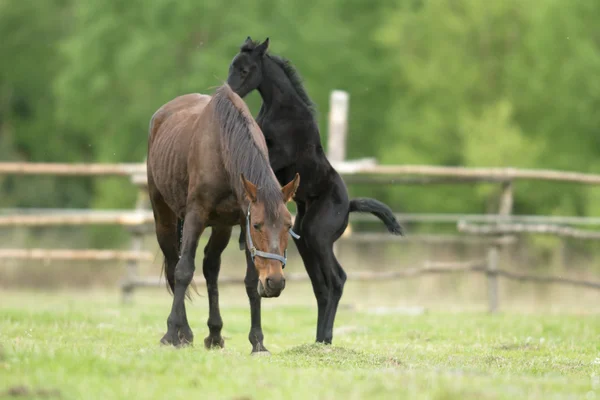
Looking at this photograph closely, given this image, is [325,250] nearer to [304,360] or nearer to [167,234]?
[167,234]

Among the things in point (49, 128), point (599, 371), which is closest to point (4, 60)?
point (49, 128)

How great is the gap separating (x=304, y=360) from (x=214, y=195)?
133 cm

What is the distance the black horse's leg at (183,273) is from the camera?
6426 mm

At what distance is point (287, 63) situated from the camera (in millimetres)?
7703

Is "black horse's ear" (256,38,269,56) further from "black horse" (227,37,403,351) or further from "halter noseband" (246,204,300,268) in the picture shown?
"halter noseband" (246,204,300,268)

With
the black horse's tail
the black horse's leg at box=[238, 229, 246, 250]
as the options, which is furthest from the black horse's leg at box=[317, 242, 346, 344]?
the black horse's leg at box=[238, 229, 246, 250]

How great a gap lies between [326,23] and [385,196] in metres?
4.71

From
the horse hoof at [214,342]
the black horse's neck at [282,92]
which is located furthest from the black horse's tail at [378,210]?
the horse hoof at [214,342]

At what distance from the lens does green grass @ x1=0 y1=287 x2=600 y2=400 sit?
438cm

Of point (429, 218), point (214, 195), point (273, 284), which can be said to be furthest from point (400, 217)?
point (273, 284)

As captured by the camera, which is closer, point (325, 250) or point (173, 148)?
point (173, 148)

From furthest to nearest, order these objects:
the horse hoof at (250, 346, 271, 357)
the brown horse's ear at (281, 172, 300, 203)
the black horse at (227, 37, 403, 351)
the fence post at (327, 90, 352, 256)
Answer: the fence post at (327, 90, 352, 256) < the black horse at (227, 37, 403, 351) < the horse hoof at (250, 346, 271, 357) < the brown horse's ear at (281, 172, 300, 203)

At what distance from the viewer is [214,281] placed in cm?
711

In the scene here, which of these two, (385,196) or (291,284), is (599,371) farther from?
(385,196)
